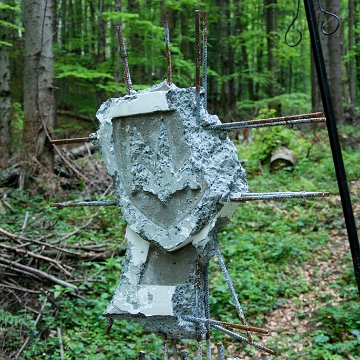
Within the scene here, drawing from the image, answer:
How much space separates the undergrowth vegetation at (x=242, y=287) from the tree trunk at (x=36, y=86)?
1.94 ft

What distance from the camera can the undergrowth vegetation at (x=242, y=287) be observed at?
14.5ft

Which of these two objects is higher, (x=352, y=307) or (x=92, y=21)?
(x=92, y=21)

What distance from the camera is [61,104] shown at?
807 inches

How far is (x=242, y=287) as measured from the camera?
5.39 metres

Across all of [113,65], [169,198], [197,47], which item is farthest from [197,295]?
[113,65]

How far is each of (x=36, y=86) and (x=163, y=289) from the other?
17.8 ft

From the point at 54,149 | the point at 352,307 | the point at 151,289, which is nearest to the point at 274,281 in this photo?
the point at 352,307

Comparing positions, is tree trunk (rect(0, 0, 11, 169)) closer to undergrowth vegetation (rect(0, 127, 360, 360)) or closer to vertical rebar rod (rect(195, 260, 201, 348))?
undergrowth vegetation (rect(0, 127, 360, 360))

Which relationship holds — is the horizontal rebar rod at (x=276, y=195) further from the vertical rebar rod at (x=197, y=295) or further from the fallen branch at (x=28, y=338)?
the fallen branch at (x=28, y=338)

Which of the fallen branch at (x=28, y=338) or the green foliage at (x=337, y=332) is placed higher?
the fallen branch at (x=28, y=338)

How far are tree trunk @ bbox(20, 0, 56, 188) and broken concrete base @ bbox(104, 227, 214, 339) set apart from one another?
487 cm

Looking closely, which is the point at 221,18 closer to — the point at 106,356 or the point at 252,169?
the point at 252,169

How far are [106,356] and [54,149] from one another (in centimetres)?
410

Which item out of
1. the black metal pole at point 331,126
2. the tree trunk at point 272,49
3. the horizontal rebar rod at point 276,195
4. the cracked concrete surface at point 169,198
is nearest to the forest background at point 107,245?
the black metal pole at point 331,126
